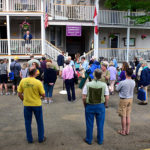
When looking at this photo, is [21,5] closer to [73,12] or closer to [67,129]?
[73,12]

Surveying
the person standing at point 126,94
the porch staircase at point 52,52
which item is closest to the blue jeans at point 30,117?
the person standing at point 126,94

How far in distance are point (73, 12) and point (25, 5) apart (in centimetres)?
405

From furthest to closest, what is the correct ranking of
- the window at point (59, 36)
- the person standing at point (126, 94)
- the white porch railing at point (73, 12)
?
the window at point (59, 36)
the white porch railing at point (73, 12)
the person standing at point (126, 94)

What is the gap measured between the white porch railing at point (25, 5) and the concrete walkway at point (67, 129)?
994 cm

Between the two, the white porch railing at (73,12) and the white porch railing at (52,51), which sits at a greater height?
the white porch railing at (73,12)

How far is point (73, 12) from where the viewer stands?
17625 mm

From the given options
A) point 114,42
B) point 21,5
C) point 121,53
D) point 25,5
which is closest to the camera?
point 21,5

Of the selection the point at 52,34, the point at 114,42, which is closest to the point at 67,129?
the point at 52,34

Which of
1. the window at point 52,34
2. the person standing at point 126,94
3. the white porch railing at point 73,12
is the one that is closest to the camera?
the person standing at point 126,94

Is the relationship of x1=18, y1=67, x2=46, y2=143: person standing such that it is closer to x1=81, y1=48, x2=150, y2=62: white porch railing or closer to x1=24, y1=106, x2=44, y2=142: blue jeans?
x1=24, y1=106, x2=44, y2=142: blue jeans

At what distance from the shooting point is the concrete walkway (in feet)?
16.6

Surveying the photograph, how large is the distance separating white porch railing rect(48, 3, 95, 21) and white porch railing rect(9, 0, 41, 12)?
1270mm

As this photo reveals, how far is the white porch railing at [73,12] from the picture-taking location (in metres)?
17.4

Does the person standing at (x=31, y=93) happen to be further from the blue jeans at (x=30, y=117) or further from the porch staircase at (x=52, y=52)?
the porch staircase at (x=52, y=52)
